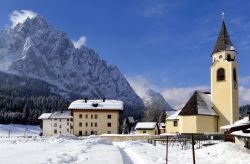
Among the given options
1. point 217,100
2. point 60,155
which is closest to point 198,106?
point 217,100

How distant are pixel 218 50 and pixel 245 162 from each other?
4473 centimetres

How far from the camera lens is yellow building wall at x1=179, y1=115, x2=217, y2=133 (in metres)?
64.4

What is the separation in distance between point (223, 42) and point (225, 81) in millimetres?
6989

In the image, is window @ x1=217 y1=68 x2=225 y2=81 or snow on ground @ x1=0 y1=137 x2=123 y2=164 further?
window @ x1=217 y1=68 x2=225 y2=81

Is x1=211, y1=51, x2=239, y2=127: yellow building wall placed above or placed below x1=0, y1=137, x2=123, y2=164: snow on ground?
above

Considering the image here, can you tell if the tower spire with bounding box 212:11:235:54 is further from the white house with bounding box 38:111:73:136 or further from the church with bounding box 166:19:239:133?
the white house with bounding box 38:111:73:136

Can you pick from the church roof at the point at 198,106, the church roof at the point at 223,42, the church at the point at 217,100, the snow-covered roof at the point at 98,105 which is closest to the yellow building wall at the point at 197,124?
the church at the point at 217,100

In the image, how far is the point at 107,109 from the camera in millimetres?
109625

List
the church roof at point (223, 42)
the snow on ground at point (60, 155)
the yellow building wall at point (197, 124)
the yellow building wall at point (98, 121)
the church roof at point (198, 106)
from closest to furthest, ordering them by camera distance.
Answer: the snow on ground at point (60, 155), the yellow building wall at point (197, 124), the church roof at point (198, 106), the church roof at point (223, 42), the yellow building wall at point (98, 121)

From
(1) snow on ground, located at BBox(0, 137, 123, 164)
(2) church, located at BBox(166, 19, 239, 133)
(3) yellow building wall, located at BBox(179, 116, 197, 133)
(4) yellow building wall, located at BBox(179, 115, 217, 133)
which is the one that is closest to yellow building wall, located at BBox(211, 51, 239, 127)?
→ (2) church, located at BBox(166, 19, 239, 133)

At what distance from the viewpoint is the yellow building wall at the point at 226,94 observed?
220 feet

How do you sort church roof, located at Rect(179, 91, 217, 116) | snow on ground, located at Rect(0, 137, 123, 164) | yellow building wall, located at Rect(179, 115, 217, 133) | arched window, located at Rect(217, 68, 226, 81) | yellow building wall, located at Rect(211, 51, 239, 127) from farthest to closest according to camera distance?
1. arched window, located at Rect(217, 68, 226, 81)
2. yellow building wall, located at Rect(211, 51, 239, 127)
3. church roof, located at Rect(179, 91, 217, 116)
4. yellow building wall, located at Rect(179, 115, 217, 133)
5. snow on ground, located at Rect(0, 137, 123, 164)

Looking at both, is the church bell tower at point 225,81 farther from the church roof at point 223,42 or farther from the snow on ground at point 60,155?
the snow on ground at point 60,155

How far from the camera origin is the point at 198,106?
215 feet
